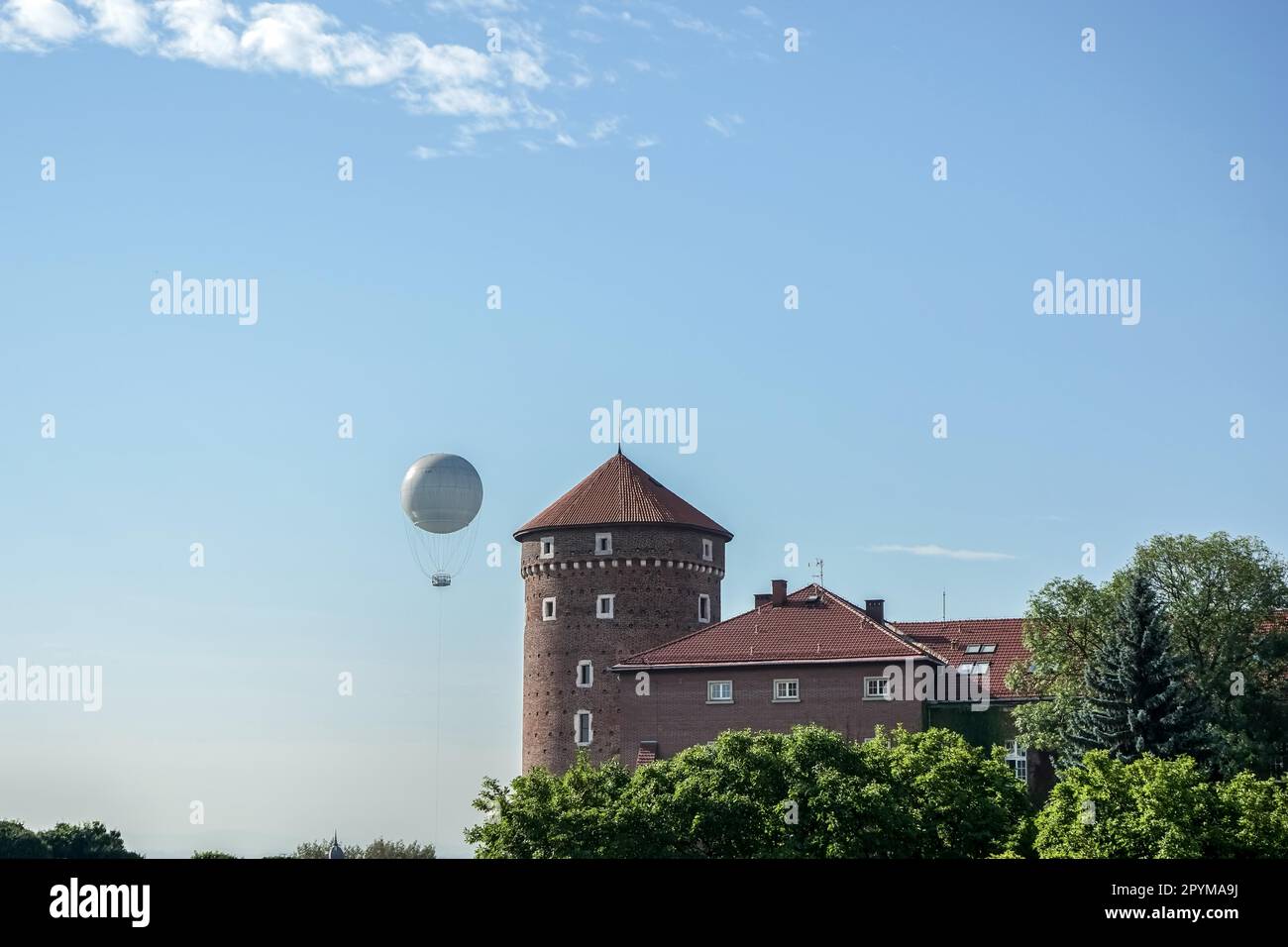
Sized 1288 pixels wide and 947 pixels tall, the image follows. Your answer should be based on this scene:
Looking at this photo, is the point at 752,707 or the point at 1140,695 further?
the point at 752,707

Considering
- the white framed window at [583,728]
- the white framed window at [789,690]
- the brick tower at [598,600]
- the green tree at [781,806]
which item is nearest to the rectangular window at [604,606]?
the brick tower at [598,600]

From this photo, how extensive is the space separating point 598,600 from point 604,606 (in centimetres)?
42

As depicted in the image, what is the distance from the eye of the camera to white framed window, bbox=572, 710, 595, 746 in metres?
75.3

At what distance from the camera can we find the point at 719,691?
2697 inches

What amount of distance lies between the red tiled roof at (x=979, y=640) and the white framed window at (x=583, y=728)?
14195mm

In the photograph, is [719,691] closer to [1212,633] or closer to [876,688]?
[876,688]

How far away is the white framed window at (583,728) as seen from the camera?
75.3m

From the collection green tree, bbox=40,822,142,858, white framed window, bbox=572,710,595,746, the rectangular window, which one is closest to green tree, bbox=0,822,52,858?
green tree, bbox=40,822,142,858

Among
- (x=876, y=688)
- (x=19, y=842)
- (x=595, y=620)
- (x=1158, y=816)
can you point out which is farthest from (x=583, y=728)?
(x=1158, y=816)

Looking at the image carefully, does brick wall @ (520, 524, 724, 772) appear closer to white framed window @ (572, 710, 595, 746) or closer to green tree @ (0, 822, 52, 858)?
white framed window @ (572, 710, 595, 746)
